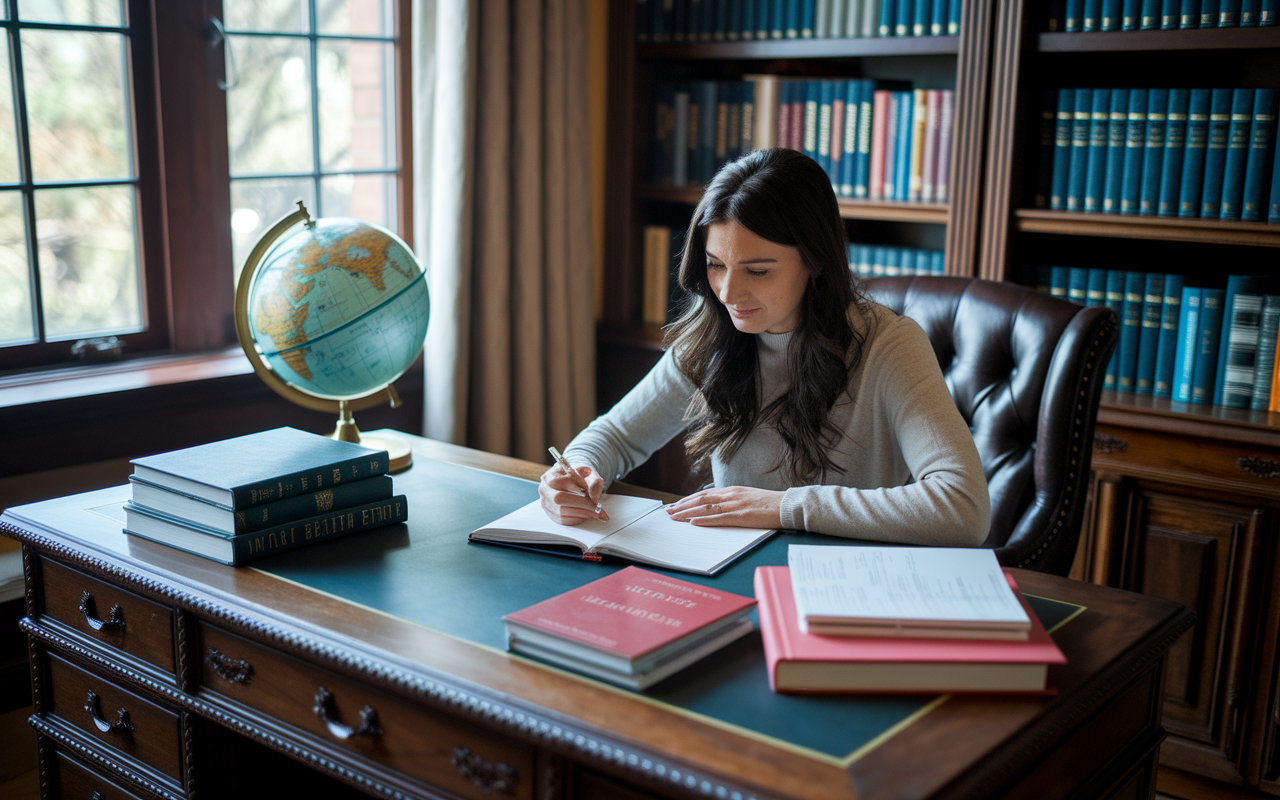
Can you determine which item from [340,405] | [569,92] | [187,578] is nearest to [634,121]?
[569,92]

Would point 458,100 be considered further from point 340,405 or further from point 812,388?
point 812,388

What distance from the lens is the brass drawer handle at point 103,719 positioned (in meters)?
1.47

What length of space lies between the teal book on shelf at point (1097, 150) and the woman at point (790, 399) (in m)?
0.96

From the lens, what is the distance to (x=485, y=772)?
1074 mm

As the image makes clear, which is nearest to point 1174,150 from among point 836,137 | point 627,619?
point 836,137

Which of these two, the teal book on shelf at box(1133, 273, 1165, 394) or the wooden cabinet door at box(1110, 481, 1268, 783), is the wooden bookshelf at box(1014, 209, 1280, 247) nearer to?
the teal book on shelf at box(1133, 273, 1165, 394)

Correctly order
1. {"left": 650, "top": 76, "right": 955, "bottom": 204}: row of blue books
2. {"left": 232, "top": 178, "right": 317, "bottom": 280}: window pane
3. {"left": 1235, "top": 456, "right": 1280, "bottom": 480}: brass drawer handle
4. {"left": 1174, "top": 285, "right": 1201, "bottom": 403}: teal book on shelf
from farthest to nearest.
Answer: {"left": 650, "top": 76, "right": 955, "bottom": 204}: row of blue books < {"left": 232, "top": 178, "right": 317, "bottom": 280}: window pane < {"left": 1174, "top": 285, "right": 1201, "bottom": 403}: teal book on shelf < {"left": 1235, "top": 456, "right": 1280, "bottom": 480}: brass drawer handle

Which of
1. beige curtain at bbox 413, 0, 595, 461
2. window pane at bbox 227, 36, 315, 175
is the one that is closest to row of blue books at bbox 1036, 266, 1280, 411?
beige curtain at bbox 413, 0, 595, 461

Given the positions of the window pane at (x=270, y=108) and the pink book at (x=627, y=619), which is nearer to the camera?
the pink book at (x=627, y=619)

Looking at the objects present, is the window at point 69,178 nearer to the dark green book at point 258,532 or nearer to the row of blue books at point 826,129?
the dark green book at point 258,532

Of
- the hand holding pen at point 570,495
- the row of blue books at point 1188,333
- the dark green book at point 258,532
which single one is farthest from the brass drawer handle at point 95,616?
the row of blue books at point 1188,333

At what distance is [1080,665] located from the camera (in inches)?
44.2

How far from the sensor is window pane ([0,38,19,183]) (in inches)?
86.4

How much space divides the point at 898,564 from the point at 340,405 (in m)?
1.09
